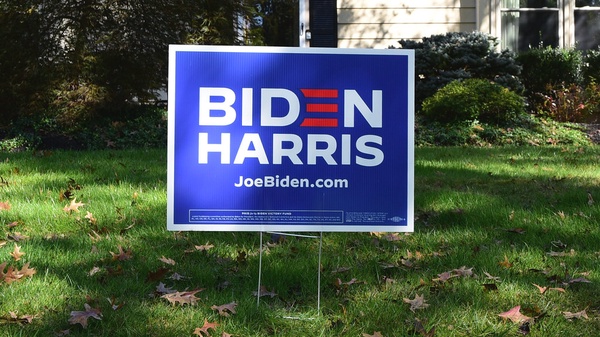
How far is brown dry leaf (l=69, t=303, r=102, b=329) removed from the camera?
3384mm

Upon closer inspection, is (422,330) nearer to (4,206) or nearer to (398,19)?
(4,206)

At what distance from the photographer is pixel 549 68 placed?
1380cm

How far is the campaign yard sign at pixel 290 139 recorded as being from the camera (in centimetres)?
348

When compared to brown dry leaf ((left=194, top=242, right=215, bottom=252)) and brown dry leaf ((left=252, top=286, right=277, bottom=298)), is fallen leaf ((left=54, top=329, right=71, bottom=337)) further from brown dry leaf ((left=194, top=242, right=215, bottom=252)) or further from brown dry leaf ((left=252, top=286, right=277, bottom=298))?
brown dry leaf ((left=194, top=242, right=215, bottom=252))

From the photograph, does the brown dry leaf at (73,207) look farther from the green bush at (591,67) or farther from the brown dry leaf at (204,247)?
the green bush at (591,67)

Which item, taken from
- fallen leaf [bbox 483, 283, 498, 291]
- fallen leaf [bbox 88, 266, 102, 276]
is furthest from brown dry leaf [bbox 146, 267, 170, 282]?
fallen leaf [bbox 483, 283, 498, 291]

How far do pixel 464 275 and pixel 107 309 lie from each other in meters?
1.85

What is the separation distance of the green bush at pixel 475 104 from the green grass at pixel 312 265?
15.4ft

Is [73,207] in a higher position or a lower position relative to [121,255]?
higher

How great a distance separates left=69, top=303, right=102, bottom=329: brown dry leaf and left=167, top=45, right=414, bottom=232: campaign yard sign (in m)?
0.50

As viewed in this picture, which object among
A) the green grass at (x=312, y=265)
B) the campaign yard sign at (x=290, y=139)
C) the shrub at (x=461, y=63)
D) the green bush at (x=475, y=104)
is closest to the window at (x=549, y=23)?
the shrub at (x=461, y=63)

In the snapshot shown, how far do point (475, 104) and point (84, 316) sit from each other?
29.3 feet

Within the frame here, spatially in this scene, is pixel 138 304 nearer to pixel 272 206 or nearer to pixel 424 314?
pixel 272 206

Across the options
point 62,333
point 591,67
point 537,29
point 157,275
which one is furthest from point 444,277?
point 537,29
